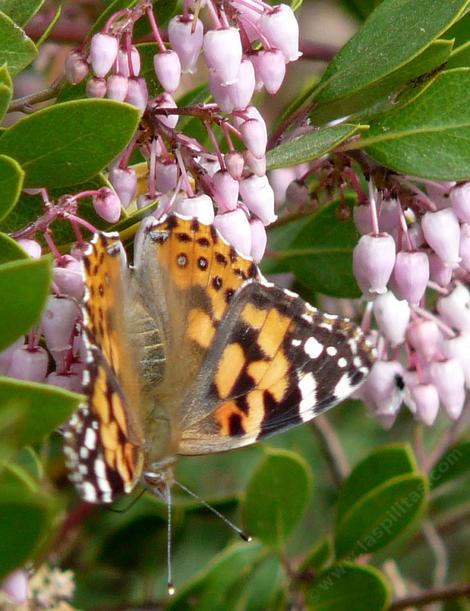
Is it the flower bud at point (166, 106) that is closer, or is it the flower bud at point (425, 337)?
the flower bud at point (166, 106)

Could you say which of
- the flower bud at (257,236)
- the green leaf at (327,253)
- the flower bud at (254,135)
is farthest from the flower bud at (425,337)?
the flower bud at (254,135)

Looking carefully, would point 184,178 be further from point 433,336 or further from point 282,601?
point 282,601

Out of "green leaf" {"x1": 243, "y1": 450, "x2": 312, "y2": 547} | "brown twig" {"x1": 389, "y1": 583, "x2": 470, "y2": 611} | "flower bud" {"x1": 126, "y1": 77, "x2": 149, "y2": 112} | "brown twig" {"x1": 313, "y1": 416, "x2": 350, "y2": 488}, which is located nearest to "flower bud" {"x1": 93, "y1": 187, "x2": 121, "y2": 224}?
"flower bud" {"x1": 126, "y1": 77, "x2": 149, "y2": 112}

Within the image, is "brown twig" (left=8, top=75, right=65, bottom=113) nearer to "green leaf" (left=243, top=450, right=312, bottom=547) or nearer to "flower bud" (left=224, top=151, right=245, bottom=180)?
"flower bud" (left=224, top=151, right=245, bottom=180)

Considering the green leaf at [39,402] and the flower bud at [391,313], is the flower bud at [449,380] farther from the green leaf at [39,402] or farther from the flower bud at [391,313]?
the green leaf at [39,402]

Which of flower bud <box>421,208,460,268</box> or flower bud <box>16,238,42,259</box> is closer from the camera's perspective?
flower bud <box>16,238,42,259</box>

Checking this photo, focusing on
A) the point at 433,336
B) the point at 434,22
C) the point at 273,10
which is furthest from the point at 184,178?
the point at 433,336
